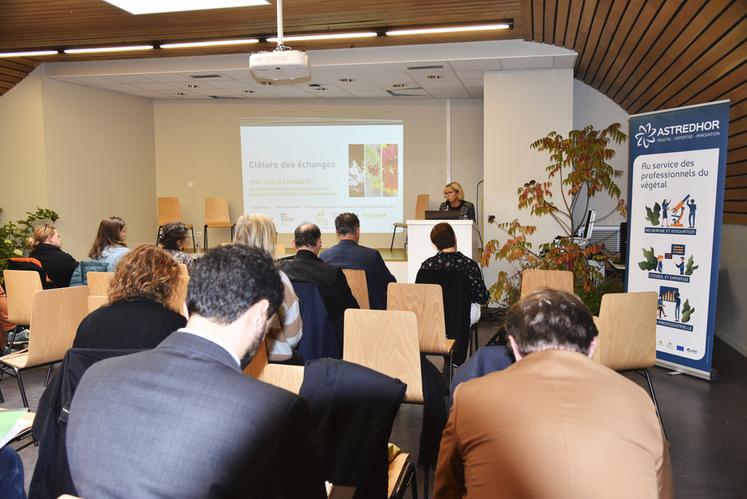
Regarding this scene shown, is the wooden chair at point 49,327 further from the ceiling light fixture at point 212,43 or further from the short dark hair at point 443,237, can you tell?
the ceiling light fixture at point 212,43

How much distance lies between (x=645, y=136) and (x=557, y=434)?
15.5ft

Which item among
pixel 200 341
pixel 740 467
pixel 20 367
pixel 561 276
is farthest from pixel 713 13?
pixel 20 367

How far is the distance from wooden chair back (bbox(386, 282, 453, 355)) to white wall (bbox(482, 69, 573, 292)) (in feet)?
15.1

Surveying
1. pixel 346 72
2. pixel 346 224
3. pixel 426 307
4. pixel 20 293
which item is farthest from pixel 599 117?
pixel 20 293

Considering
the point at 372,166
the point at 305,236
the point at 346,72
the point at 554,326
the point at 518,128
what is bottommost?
the point at 554,326

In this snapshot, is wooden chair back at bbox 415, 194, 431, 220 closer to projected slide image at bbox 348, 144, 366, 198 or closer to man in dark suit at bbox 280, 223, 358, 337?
projected slide image at bbox 348, 144, 366, 198

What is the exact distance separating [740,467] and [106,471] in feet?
11.2

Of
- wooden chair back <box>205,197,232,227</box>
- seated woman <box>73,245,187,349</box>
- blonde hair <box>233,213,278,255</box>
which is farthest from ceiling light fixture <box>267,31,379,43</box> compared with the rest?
seated woman <box>73,245,187,349</box>

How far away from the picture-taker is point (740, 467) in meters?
3.34

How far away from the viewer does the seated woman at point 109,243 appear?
5.21m

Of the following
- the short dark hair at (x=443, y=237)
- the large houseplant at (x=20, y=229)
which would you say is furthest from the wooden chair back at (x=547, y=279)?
the large houseplant at (x=20, y=229)

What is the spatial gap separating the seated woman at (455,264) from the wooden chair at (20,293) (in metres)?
3.06

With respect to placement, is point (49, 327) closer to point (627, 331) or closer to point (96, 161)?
point (627, 331)

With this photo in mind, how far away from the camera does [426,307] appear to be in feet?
13.1
